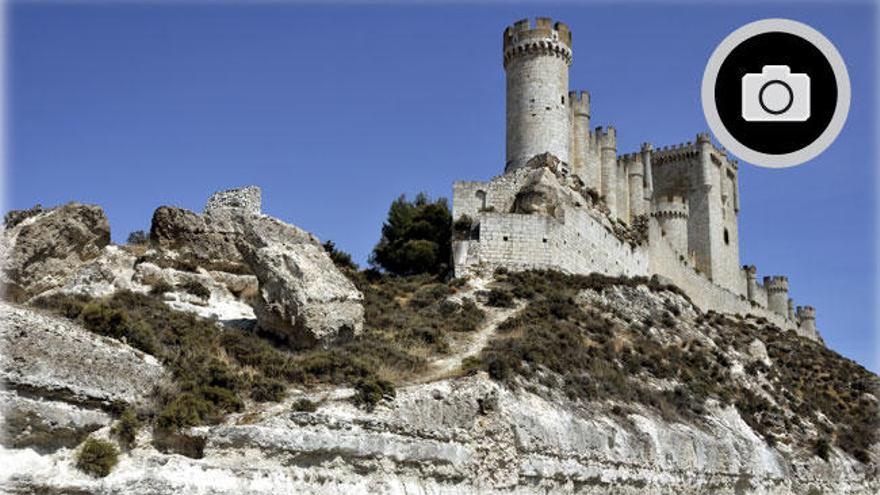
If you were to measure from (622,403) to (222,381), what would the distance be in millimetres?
13671

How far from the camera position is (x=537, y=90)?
50.6 meters

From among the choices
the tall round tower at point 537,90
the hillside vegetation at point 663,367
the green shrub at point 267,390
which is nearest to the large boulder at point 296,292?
the hillside vegetation at point 663,367

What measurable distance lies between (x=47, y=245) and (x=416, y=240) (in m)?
22.5

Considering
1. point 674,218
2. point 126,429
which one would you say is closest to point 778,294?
point 674,218

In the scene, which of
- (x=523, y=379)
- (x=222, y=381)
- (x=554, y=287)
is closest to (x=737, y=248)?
(x=554, y=287)

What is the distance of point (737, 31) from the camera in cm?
1659

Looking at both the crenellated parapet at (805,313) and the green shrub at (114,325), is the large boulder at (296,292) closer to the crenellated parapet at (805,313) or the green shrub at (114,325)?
the green shrub at (114,325)

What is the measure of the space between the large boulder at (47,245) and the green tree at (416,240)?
727 inches

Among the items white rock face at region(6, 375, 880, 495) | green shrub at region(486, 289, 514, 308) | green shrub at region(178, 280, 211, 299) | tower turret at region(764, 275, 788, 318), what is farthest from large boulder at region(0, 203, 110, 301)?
tower turret at region(764, 275, 788, 318)

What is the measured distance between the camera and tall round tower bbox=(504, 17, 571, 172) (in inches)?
1980

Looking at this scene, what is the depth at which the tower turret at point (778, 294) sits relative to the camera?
77.3 meters

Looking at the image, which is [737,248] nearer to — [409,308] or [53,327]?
[409,308]

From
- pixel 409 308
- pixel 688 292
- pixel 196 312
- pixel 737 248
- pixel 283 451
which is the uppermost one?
pixel 737 248

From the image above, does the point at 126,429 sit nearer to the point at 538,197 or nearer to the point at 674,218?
the point at 538,197
